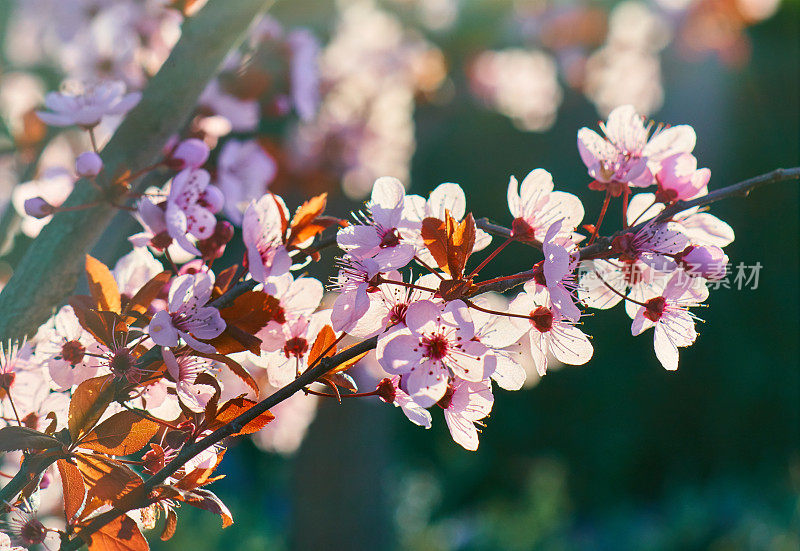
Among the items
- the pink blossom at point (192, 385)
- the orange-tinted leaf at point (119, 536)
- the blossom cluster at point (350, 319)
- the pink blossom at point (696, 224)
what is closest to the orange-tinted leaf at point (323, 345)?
the blossom cluster at point (350, 319)

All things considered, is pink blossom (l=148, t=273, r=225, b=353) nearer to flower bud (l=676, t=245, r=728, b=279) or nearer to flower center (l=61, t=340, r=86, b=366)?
flower center (l=61, t=340, r=86, b=366)

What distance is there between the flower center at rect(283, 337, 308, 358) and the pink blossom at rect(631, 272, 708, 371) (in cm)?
33

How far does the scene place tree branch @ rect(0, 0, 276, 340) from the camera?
817mm

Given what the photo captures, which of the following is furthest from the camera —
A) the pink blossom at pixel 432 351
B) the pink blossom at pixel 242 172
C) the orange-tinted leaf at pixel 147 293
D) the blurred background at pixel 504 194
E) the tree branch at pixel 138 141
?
the blurred background at pixel 504 194

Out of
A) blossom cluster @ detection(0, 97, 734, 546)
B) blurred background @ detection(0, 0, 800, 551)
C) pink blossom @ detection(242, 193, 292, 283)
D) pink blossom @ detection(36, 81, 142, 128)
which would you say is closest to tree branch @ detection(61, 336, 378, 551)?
blossom cluster @ detection(0, 97, 734, 546)

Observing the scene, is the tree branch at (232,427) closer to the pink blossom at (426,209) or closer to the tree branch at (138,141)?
the pink blossom at (426,209)

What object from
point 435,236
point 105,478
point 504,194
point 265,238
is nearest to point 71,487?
point 105,478

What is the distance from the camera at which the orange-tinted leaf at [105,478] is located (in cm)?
62

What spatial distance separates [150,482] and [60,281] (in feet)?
1.07

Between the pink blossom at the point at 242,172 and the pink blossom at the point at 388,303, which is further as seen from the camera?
the pink blossom at the point at 242,172

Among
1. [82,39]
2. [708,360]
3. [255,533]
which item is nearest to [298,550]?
[255,533]

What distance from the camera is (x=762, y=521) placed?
4.26m

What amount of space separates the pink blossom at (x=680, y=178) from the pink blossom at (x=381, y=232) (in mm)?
252

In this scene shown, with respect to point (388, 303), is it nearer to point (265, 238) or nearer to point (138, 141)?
point (265, 238)
